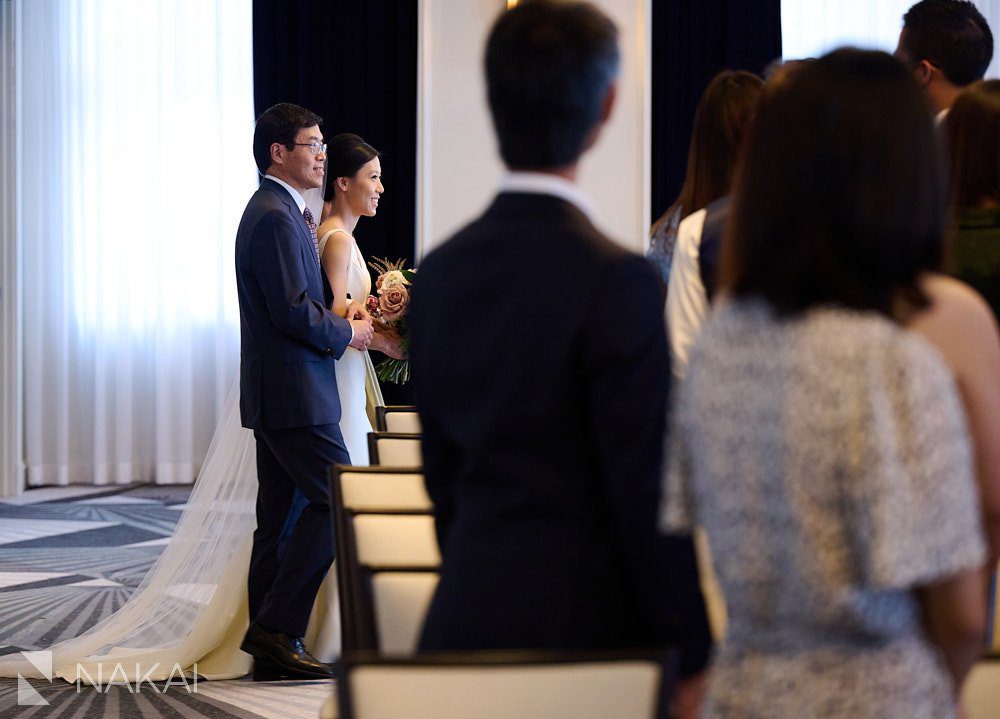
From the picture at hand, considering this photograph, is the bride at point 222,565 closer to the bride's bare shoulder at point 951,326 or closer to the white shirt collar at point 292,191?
the white shirt collar at point 292,191

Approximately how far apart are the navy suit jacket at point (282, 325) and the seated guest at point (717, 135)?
5.30 feet

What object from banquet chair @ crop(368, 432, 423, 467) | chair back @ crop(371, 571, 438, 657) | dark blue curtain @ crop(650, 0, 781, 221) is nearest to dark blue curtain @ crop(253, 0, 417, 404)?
dark blue curtain @ crop(650, 0, 781, 221)

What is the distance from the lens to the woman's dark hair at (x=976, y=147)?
1.94 metres

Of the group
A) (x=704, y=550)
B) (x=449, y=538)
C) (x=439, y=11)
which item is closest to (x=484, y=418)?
(x=449, y=538)

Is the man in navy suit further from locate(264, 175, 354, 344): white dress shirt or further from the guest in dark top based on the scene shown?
the guest in dark top

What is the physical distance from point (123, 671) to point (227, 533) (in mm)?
563

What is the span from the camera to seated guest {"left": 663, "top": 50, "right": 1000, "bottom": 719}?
977 mm

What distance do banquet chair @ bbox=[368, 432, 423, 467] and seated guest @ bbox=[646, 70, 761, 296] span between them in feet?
3.60

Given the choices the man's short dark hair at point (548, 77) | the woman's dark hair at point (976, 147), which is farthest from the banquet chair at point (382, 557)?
the woman's dark hair at point (976, 147)

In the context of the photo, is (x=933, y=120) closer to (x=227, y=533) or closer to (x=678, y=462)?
(x=678, y=462)

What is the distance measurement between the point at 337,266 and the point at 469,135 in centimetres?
343

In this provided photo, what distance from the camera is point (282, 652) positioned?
371 centimetres

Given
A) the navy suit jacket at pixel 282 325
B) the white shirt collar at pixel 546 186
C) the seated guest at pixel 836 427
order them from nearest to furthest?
1. the seated guest at pixel 836 427
2. the white shirt collar at pixel 546 186
3. the navy suit jacket at pixel 282 325

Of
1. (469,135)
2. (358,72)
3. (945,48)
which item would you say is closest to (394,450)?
(945,48)
